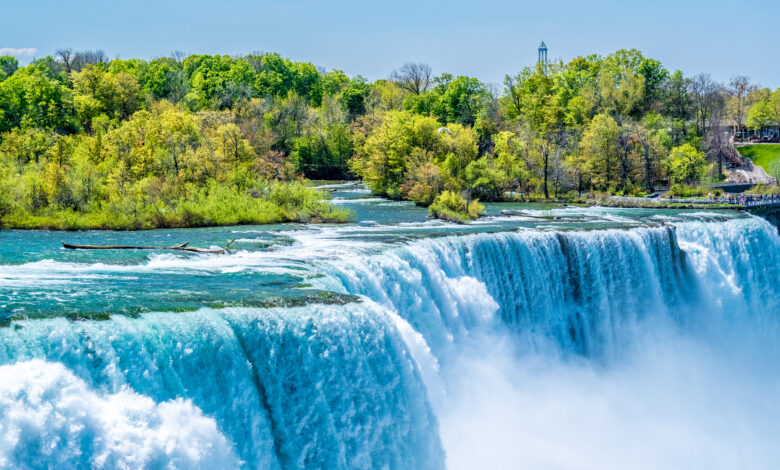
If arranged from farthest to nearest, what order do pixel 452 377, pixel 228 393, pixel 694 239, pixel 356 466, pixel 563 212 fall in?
pixel 563 212, pixel 694 239, pixel 452 377, pixel 356 466, pixel 228 393

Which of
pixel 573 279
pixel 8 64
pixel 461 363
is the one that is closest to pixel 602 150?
pixel 573 279

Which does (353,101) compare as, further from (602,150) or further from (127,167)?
(127,167)

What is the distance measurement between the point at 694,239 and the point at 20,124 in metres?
39.6

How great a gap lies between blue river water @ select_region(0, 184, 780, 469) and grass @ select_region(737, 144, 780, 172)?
110ft

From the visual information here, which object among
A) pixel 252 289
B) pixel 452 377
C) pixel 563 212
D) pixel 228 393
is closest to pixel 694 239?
pixel 563 212

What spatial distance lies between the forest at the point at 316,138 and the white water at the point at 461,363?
9.89 m

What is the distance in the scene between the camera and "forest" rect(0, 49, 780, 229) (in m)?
31.0

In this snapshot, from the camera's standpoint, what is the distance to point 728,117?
3278 inches

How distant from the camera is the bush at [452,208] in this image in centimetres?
3309

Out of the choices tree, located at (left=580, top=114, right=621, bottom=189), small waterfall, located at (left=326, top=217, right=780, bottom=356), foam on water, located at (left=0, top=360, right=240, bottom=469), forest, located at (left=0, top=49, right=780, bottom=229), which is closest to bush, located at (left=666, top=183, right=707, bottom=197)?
forest, located at (left=0, top=49, right=780, bottom=229)

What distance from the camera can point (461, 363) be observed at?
19422 millimetres

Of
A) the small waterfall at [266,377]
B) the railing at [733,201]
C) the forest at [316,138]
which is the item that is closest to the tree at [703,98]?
the forest at [316,138]

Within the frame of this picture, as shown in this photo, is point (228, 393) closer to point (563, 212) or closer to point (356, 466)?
point (356, 466)

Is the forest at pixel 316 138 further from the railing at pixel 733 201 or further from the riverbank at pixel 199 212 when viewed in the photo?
the railing at pixel 733 201
